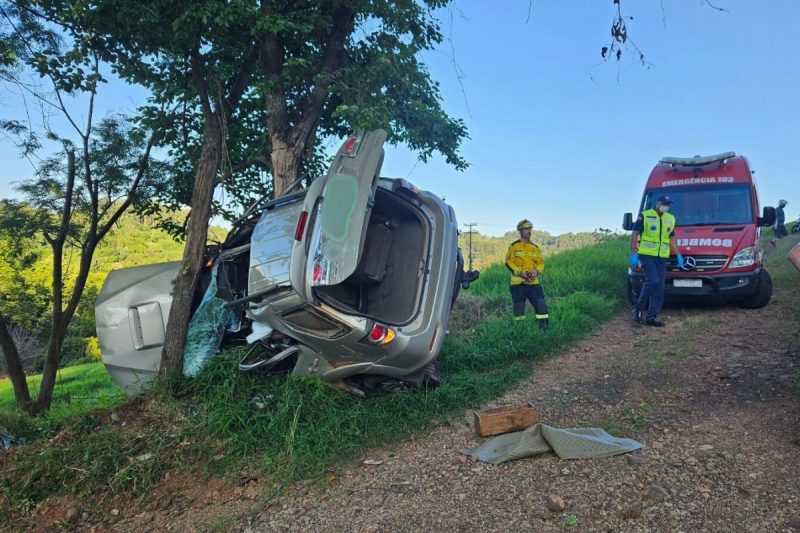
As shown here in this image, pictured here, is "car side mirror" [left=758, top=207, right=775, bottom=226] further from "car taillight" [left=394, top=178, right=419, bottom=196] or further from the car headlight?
"car taillight" [left=394, top=178, right=419, bottom=196]

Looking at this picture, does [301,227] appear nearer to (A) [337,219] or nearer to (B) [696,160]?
(A) [337,219]

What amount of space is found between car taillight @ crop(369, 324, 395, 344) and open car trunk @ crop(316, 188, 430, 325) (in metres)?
0.74

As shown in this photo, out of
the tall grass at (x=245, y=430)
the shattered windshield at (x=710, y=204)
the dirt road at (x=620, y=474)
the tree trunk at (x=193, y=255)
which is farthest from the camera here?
the shattered windshield at (x=710, y=204)

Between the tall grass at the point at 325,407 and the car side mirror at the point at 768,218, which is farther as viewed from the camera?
the car side mirror at the point at 768,218

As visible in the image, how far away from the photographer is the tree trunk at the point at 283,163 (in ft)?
20.7

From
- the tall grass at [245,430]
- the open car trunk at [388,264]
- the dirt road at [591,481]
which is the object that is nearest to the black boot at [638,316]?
the dirt road at [591,481]

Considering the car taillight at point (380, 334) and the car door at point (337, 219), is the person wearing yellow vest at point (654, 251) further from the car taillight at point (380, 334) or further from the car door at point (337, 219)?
the car taillight at point (380, 334)

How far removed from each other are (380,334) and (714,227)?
640 cm

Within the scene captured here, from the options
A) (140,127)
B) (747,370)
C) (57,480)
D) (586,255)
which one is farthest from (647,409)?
(586,255)

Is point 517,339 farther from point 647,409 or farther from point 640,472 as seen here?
point 640,472

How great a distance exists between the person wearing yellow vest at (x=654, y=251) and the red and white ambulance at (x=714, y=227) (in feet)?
1.61

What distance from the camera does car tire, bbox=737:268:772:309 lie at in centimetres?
771

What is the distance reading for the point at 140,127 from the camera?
25.4 ft

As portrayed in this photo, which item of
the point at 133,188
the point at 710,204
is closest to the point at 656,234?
the point at 710,204
